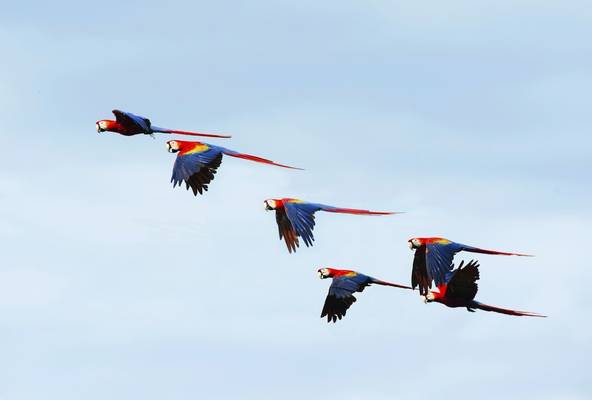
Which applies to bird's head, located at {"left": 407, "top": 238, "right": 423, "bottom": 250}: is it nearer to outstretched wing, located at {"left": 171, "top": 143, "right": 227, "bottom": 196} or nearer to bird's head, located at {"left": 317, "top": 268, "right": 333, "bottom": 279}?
bird's head, located at {"left": 317, "top": 268, "right": 333, "bottom": 279}

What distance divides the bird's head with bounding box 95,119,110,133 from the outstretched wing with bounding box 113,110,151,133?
55cm

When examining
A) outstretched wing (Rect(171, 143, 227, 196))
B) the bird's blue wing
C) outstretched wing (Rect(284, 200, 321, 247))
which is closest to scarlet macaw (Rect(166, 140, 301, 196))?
outstretched wing (Rect(171, 143, 227, 196))

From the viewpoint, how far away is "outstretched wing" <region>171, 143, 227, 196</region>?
33625mm

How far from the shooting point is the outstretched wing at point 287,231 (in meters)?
37.6

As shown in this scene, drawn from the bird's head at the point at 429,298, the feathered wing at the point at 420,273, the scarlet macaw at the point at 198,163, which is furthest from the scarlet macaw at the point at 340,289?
the scarlet macaw at the point at 198,163

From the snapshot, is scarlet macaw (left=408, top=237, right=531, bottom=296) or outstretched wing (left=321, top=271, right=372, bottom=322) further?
outstretched wing (left=321, top=271, right=372, bottom=322)

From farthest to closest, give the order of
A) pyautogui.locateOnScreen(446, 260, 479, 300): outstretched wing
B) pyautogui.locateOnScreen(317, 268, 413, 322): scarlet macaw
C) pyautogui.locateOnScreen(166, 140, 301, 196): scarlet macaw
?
pyautogui.locateOnScreen(317, 268, 413, 322): scarlet macaw → pyautogui.locateOnScreen(446, 260, 479, 300): outstretched wing → pyautogui.locateOnScreen(166, 140, 301, 196): scarlet macaw

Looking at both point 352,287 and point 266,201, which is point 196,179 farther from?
point 352,287

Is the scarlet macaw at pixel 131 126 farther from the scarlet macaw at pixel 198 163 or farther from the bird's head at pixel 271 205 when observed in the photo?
the bird's head at pixel 271 205

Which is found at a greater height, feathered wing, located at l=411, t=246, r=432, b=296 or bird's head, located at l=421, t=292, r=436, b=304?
feathered wing, located at l=411, t=246, r=432, b=296

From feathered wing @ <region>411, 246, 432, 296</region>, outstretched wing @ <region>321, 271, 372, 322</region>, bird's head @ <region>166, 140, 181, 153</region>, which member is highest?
bird's head @ <region>166, 140, 181, 153</region>

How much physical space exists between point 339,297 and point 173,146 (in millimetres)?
9173

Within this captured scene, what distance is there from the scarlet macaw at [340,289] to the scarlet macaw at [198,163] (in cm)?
808

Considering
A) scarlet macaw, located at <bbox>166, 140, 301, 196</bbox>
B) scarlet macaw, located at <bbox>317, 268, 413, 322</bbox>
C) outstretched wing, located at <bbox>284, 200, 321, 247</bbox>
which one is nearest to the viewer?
scarlet macaw, located at <bbox>166, 140, 301, 196</bbox>
